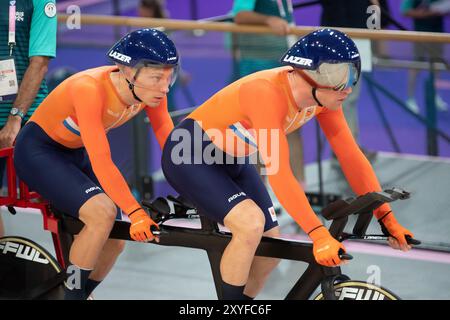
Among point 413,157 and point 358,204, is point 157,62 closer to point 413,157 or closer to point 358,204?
point 358,204

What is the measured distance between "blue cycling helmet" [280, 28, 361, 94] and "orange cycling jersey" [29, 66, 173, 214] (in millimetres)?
944

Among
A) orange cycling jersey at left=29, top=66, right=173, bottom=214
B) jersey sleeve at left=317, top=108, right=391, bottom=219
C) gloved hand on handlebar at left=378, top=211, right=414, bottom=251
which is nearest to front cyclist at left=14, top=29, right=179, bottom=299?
orange cycling jersey at left=29, top=66, right=173, bottom=214

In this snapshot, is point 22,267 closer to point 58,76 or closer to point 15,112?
point 15,112

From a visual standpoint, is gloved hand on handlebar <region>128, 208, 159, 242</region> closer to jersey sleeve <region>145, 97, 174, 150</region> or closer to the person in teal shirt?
jersey sleeve <region>145, 97, 174, 150</region>

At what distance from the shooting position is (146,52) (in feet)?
15.5

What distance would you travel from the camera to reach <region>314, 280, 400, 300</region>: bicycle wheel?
4.54m

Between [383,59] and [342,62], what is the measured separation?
262 cm

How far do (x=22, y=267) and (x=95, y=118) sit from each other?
1.19m

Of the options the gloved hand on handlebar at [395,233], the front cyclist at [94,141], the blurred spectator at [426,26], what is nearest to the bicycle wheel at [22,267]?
the front cyclist at [94,141]

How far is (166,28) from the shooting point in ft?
24.0

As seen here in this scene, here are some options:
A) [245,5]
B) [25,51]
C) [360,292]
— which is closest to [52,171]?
[25,51]

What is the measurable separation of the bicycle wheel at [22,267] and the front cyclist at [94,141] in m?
0.33

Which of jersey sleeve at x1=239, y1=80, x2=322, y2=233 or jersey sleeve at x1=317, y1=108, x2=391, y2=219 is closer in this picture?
jersey sleeve at x1=239, y1=80, x2=322, y2=233
